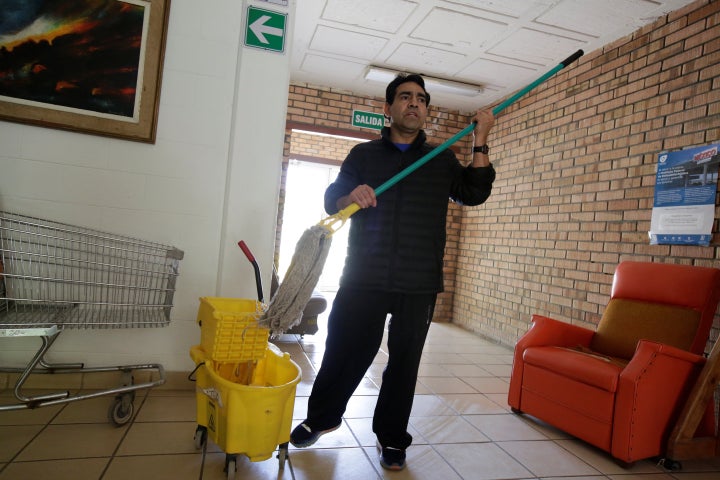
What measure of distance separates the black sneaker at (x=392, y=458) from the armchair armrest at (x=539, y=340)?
1.13 metres

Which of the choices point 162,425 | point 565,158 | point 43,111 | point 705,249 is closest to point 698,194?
point 705,249

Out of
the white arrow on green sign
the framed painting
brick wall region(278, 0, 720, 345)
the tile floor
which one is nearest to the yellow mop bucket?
the tile floor

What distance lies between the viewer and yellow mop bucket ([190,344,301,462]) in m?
1.69

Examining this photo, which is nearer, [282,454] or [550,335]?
[282,454]

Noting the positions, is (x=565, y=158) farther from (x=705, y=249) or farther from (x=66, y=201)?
(x=66, y=201)

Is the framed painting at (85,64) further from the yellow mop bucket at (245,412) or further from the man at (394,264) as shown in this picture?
the yellow mop bucket at (245,412)

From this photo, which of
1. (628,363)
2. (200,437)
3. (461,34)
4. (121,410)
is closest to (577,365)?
(628,363)

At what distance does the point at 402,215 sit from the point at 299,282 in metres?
0.53

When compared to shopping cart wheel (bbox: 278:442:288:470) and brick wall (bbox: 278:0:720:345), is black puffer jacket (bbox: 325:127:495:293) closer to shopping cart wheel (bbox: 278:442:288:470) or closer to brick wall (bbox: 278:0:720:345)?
shopping cart wheel (bbox: 278:442:288:470)

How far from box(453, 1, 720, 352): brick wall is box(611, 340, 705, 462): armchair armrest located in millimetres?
795

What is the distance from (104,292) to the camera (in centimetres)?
243

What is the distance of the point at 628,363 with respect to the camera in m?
2.38

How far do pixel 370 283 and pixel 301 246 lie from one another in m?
0.33

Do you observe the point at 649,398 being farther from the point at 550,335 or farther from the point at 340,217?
the point at 340,217
